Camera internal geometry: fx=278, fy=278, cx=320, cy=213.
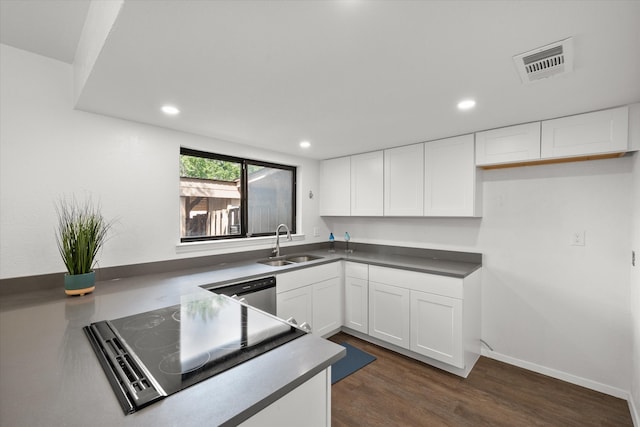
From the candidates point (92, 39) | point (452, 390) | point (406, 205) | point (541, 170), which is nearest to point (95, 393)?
point (92, 39)

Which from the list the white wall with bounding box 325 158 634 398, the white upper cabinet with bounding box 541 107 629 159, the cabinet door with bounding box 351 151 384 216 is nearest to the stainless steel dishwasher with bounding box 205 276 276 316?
the cabinet door with bounding box 351 151 384 216

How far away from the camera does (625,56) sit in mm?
1339

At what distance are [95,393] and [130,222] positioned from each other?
69.8 inches

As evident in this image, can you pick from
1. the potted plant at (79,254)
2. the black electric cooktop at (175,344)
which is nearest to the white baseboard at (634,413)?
the black electric cooktop at (175,344)

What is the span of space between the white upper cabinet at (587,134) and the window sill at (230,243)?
2.67 metres

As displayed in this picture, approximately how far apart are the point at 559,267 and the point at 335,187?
2424mm

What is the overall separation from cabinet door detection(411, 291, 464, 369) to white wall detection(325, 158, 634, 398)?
60cm

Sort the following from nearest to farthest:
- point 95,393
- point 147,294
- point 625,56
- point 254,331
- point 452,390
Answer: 1. point 95,393
2. point 254,331
3. point 625,56
4. point 147,294
5. point 452,390

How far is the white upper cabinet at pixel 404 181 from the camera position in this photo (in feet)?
9.63

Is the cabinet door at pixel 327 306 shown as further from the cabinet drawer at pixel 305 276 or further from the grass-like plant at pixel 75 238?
the grass-like plant at pixel 75 238

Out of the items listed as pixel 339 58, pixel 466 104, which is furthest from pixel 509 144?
pixel 339 58

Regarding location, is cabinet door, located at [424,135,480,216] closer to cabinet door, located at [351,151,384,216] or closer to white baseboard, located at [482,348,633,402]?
cabinet door, located at [351,151,384,216]

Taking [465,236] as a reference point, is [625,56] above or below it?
above

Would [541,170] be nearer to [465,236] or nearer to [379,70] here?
[465,236]
